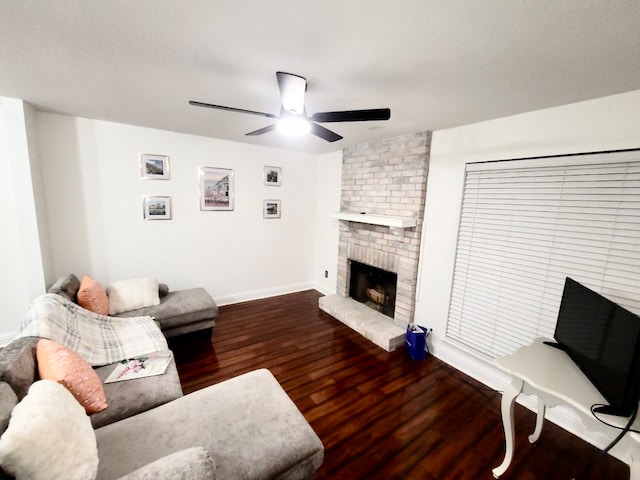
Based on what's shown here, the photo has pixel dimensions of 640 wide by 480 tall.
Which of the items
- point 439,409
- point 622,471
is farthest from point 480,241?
point 622,471

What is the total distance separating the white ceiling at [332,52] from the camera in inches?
43.6

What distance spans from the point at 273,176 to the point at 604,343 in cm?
395

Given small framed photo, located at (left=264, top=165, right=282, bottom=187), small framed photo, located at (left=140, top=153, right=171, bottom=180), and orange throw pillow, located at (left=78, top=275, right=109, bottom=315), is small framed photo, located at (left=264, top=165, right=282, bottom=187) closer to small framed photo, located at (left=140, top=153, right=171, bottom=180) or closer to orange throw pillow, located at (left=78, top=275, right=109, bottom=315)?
small framed photo, located at (left=140, top=153, right=171, bottom=180)

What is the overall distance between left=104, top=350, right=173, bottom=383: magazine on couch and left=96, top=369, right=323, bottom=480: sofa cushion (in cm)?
43

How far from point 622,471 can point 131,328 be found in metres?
3.87

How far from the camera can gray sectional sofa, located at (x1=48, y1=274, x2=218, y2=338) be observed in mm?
2713

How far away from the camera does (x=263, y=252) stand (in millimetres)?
4348

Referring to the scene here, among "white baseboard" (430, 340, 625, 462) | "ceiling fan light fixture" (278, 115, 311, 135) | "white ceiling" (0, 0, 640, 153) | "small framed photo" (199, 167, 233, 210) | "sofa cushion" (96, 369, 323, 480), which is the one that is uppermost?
"white ceiling" (0, 0, 640, 153)

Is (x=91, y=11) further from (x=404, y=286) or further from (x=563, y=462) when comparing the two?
(x=563, y=462)

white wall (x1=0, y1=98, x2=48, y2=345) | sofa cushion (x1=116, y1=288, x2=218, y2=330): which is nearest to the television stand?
sofa cushion (x1=116, y1=288, x2=218, y2=330)

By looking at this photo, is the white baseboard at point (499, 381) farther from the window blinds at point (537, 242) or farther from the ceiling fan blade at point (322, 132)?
the ceiling fan blade at point (322, 132)

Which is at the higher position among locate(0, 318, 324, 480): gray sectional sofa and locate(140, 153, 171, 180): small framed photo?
locate(140, 153, 171, 180): small framed photo

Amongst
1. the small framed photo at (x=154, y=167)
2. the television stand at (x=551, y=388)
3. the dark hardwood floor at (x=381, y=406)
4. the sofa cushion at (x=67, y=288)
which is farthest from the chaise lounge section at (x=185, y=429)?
the small framed photo at (x=154, y=167)

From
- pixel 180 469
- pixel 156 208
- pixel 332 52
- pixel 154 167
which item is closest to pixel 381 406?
pixel 180 469
